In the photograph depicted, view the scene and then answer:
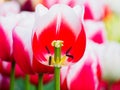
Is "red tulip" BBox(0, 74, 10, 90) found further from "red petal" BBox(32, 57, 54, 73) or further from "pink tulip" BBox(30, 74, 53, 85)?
"red petal" BBox(32, 57, 54, 73)

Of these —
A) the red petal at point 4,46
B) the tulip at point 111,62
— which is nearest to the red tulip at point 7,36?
the red petal at point 4,46

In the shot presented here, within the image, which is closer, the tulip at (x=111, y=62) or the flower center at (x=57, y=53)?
the flower center at (x=57, y=53)

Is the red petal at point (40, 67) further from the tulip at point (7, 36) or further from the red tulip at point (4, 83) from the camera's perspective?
the red tulip at point (4, 83)

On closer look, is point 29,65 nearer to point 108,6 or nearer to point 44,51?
point 44,51

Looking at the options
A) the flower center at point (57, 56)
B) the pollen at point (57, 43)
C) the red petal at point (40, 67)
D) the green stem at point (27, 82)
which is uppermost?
the pollen at point (57, 43)

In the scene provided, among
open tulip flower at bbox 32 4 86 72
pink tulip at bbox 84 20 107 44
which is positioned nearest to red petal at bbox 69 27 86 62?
open tulip flower at bbox 32 4 86 72

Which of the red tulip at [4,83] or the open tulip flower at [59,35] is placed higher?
the open tulip flower at [59,35]

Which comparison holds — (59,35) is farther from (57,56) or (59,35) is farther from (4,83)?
(4,83)
